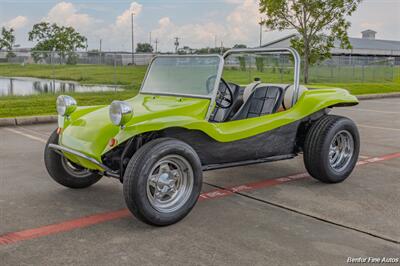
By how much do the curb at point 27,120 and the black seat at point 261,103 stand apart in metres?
5.92

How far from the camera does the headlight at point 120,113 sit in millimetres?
3902

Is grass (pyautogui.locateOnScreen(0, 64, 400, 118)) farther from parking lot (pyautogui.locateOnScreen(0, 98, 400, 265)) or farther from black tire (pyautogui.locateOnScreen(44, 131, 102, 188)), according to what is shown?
black tire (pyautogui.locateOnScreen(44, 131, 102, 188))

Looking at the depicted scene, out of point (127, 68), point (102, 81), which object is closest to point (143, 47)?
point (127, 68)

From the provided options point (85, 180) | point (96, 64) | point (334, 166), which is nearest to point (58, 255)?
point (85, 180)

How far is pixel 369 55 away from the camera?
5900 centimetres

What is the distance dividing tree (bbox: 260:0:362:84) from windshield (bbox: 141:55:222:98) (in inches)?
485

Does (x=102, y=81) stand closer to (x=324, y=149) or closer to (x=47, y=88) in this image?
(x=47, y=88)

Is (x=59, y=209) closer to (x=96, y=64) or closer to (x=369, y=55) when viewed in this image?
(x=96, y=64)

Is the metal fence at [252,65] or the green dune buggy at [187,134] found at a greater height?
the metal fence at [252,65]

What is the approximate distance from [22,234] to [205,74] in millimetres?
2349

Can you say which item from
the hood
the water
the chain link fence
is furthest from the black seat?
the chain link fence

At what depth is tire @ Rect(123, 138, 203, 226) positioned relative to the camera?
3.66 metres

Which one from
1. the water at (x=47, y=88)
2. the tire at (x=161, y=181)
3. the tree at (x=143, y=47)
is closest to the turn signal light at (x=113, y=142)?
the tire at (x=161, y=181)

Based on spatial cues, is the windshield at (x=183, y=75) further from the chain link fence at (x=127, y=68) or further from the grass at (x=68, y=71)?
the grass at (x=68, y=71)
